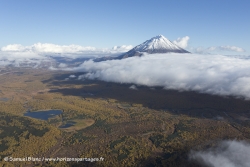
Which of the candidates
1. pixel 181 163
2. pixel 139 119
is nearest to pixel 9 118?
pixel 139 119

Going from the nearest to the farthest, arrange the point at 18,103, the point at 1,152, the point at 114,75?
1. the point at 1,152
2. the point at 18,103
3. the point at 114,75

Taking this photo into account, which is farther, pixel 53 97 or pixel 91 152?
pixel 53 97

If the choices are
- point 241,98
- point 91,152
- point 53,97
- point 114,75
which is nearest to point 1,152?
point 91,152

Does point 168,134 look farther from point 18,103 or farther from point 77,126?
point 18,103

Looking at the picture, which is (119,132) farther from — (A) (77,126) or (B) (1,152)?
(B) (1,152)

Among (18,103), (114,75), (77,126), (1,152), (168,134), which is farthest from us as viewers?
(114,75)

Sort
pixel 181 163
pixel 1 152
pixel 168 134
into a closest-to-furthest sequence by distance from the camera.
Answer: pixel 181 163 < pixel 1 152 < pixel 168 134

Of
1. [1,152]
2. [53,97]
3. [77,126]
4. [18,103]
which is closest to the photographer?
[1,152]

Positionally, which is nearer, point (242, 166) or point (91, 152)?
point (242, 166)
